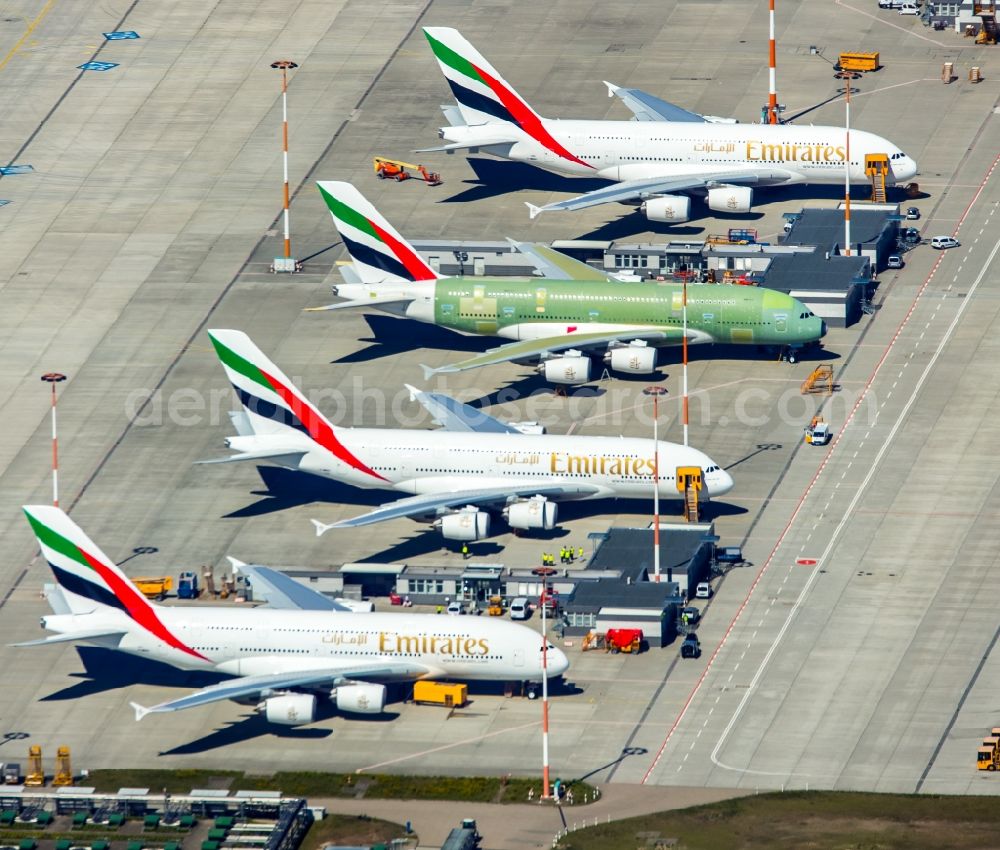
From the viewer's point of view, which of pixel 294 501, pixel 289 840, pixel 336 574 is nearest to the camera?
pixel 289 840

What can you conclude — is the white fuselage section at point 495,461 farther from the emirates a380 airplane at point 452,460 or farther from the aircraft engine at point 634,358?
the aircraft engine at point 634,358

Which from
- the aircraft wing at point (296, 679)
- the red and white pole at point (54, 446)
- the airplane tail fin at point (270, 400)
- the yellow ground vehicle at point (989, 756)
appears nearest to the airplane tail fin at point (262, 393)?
the airplane tail fin at point (270, 400)

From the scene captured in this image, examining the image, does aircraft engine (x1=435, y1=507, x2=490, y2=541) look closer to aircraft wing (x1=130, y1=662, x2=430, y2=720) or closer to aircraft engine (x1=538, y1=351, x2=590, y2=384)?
aircraft wing (x1=130, y1=662, x2=430, y2=720)

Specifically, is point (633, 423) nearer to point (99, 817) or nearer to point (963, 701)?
point (963, 701)

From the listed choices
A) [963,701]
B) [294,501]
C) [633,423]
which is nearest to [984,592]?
[963,701]

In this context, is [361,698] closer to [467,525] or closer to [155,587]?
[467,525]

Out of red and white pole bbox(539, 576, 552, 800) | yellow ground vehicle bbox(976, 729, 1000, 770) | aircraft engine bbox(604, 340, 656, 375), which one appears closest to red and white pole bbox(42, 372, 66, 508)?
red and white pole bbox(539, 576, 552, 800)
